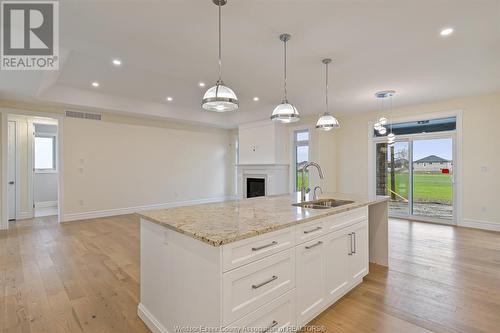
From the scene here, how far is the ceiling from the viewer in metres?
2.38

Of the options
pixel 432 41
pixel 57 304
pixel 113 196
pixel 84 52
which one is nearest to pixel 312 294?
pixel 57 304

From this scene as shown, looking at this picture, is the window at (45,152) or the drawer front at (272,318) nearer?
the drawer front at (272,318)

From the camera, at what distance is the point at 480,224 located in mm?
4996

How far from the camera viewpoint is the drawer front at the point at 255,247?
143 cm

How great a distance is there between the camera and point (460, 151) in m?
5.24

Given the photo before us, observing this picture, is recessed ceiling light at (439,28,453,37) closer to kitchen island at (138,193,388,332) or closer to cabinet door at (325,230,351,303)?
kitchen island at (138,193,388,332)

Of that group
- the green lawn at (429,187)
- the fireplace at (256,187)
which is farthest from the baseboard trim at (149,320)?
the green lawn at (429,187)

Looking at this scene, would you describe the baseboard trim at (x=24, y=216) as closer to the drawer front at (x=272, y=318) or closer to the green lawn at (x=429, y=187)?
the drawer front at (x=272, y=318)

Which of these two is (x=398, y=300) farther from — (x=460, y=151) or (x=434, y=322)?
(x=460, y=151)

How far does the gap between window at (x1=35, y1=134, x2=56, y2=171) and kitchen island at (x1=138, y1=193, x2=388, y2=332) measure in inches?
303

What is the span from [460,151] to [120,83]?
7111 mm

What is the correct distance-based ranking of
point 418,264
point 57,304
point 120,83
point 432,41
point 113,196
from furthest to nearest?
1. point 113,196
2. point 120,83
3. point 418,264
4. point 432,41
5. point 57,304

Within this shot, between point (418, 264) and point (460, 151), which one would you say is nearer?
point (418, 264)

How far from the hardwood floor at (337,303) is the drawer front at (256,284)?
2.27 ft
